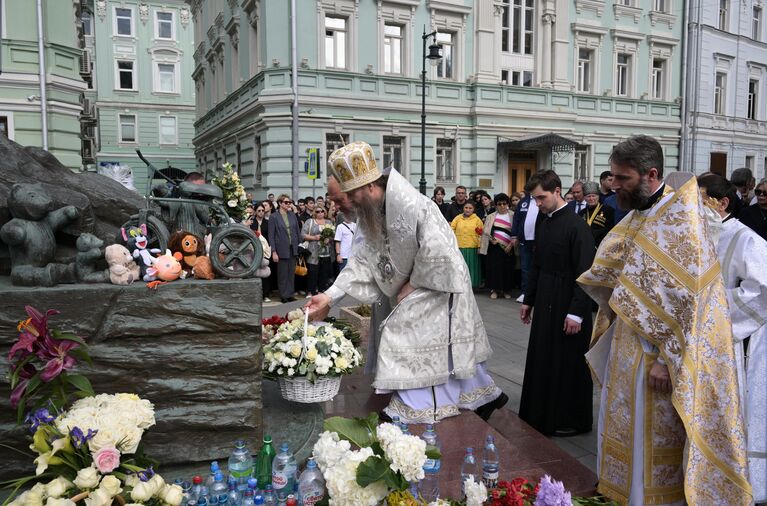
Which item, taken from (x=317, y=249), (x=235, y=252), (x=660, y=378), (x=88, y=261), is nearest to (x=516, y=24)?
(x=317, y=249)

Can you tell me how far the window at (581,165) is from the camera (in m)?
22.1

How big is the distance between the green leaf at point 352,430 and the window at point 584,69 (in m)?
21.7

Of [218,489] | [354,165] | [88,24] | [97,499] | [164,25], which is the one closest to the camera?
[97,499]

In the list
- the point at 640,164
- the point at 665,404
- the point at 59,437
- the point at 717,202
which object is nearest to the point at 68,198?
the point at 59,437

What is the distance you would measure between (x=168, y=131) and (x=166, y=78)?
3.08m

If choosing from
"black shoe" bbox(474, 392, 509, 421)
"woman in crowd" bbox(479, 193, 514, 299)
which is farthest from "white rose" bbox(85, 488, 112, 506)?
"woman in crowd" bbox(479, 193, 514, 299)

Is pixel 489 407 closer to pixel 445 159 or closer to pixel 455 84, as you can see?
pixel 445 159

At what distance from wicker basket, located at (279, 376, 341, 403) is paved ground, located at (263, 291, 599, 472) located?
1.82 metres

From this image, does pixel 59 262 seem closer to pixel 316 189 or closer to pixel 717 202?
pixel 717 202

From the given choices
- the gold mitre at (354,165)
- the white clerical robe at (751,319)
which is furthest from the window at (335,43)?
the white clerical robe at (751,319)

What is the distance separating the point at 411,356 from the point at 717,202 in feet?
6.90

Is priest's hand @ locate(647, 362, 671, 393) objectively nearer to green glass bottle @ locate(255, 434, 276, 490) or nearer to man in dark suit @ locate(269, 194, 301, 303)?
green glass bottle @ locate(255, 434, 276, 490)

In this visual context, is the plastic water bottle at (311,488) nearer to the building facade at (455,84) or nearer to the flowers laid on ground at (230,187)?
the flowers laid on ground at (230,187)

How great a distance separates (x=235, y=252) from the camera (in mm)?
3301
